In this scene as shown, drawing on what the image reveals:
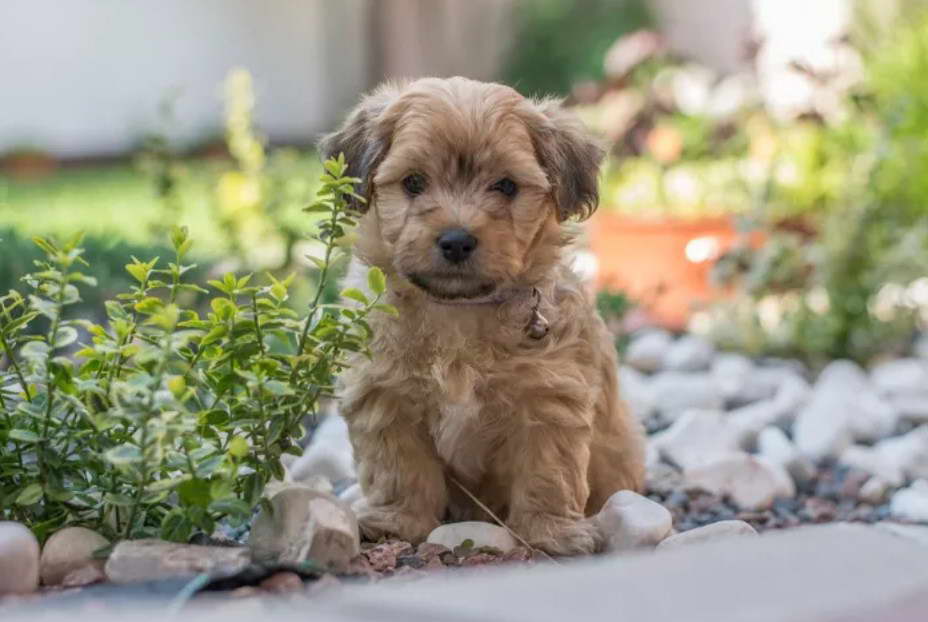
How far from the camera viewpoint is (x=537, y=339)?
302 centimetres

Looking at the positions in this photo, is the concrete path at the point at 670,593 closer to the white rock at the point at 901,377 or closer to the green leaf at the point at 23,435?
the green leaf at the point at 23,435

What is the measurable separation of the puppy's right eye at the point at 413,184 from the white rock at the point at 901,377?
285cm

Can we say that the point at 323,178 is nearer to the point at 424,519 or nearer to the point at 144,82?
the point at 424,519

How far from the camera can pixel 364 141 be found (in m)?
3.10

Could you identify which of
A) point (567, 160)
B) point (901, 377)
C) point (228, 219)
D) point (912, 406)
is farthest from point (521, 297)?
point (228, 219)

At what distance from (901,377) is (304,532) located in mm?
3419

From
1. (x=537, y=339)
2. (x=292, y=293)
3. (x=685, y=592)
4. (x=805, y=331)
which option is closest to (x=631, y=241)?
(x=805, y=331)

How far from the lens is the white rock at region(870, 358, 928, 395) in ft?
17.1

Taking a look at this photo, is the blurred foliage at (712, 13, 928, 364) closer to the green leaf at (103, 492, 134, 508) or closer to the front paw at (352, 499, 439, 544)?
the front paw at (352, 499, 439, 544)

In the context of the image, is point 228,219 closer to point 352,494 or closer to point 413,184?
point 352,494

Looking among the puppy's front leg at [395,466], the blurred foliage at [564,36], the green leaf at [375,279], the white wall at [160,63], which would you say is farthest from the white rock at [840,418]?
the blurred foliage at [564,36]

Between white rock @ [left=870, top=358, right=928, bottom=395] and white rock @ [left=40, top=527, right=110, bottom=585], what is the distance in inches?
139

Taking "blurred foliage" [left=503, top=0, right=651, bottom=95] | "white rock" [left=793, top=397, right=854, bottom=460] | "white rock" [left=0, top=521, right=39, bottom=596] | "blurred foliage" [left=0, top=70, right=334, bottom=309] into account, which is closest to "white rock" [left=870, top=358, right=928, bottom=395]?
"white rock" [left=793, top=397, right=854, bottom=460]

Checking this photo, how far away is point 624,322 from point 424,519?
3.23m
